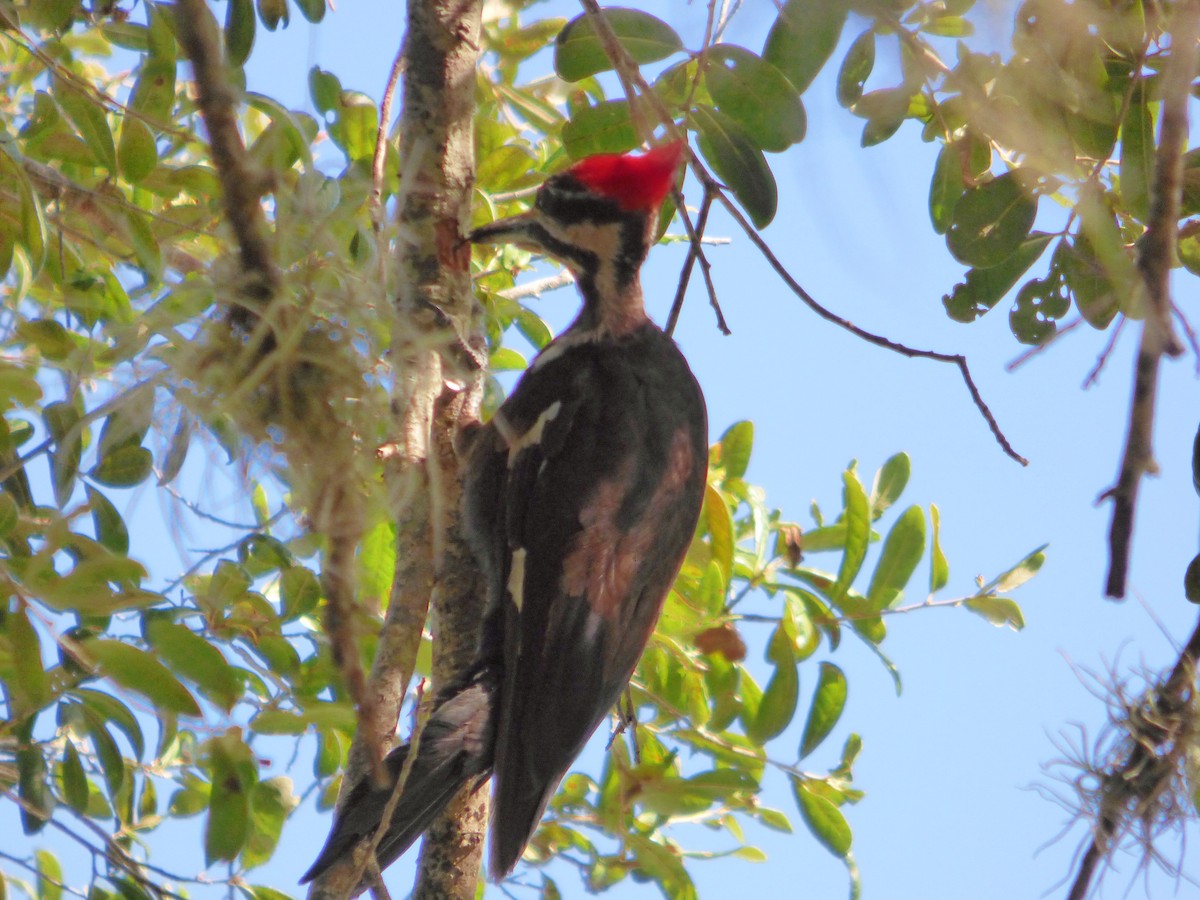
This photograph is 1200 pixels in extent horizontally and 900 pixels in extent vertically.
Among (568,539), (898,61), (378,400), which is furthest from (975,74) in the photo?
(568,539)

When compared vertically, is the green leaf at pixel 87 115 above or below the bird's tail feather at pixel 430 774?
above

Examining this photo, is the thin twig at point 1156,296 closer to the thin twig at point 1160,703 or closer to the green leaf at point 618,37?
the thin twig at point 1160,703

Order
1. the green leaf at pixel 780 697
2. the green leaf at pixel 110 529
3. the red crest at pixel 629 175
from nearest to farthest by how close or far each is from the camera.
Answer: the green leaf at pixel 110 529
the green leaf at pixel 780 697
the red crest at pixel 629 175

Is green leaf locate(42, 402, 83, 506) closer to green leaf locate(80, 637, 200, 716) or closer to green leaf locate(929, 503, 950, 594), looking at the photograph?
green leaf locate(80, 637, 200, 716)

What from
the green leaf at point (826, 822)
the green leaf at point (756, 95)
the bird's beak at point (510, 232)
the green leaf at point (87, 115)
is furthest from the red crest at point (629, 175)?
the green leaf at point (826, 822)

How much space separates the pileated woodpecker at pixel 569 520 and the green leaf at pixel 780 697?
266 millimetres

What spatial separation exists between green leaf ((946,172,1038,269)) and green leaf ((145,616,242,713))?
4.63 ft

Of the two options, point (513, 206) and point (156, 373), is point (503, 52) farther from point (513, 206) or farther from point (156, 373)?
point (156, 373)

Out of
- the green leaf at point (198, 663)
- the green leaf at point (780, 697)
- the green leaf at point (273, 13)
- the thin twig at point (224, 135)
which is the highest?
the green leaf at point (273, 13)

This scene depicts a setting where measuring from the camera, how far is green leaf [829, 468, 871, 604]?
2.36 metres

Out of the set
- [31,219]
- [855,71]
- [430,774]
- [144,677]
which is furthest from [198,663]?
[855,71]

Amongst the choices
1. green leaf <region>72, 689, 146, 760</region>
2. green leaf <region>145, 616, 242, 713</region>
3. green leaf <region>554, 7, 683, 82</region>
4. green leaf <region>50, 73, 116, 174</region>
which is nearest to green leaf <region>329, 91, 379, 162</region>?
green leaf <region>554, 7, 683, 82</region>

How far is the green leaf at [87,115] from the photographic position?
1.77 meters

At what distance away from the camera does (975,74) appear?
840 millimetres
